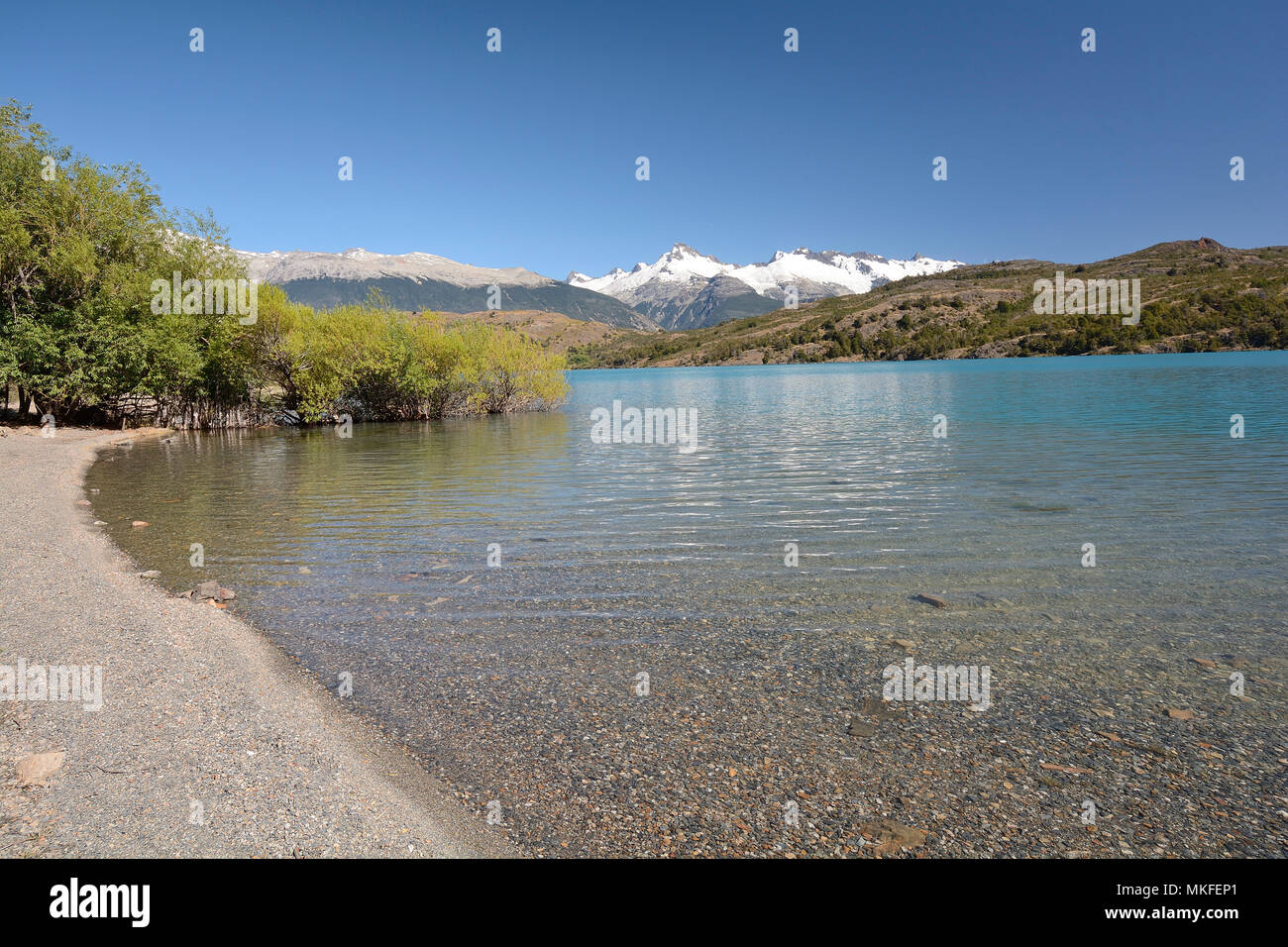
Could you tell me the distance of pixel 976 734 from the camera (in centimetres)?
799

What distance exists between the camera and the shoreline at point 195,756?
602cm

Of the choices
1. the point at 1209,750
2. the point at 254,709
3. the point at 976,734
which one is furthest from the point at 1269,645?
the point at 254,709

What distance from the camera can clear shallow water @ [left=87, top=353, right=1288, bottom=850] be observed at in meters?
9.56

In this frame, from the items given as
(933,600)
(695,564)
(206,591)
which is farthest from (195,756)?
(933,600)

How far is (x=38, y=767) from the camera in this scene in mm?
6898

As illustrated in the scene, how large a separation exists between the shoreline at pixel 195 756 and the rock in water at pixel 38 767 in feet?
0.28

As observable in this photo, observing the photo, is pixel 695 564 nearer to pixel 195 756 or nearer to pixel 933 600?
pixel 933 600

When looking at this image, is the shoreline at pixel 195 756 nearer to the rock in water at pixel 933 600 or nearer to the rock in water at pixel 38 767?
the rock in water at pixel 38 767

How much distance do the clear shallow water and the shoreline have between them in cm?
61

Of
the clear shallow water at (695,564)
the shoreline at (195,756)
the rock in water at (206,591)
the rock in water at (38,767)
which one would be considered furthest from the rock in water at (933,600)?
the rock in water at (206,591)

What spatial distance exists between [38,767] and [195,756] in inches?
53.8

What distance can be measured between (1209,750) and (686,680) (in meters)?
5.96
